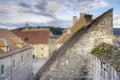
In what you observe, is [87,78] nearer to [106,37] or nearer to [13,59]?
[106,37]

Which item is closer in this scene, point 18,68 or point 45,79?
point 45,79

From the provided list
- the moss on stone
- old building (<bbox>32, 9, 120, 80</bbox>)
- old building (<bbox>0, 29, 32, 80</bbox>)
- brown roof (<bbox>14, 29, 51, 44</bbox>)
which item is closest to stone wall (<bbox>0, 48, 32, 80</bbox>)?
old building (<bbox>0, 29, 32, 80</bbox>)

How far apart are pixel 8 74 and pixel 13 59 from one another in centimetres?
263

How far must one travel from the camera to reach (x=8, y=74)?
23.7m

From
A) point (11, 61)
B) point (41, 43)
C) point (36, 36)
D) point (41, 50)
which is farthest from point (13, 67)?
point (36, 36)

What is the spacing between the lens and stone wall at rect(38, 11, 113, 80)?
8.97m

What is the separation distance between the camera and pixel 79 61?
904cm

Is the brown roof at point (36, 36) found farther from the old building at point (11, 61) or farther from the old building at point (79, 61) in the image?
the old building at point (79, 61)

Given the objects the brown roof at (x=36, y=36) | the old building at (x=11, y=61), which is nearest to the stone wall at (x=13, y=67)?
the old building at (x=11, y=61)

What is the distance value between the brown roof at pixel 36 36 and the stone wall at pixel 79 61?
5412 centimetres

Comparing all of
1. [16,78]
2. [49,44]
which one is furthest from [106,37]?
[49,44]

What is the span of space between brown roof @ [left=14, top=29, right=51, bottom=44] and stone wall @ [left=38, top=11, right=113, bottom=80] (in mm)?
54124

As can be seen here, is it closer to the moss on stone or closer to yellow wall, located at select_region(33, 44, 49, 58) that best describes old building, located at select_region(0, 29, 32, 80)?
the moss on stone

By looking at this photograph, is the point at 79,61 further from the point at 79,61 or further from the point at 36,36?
the point at 36,36
